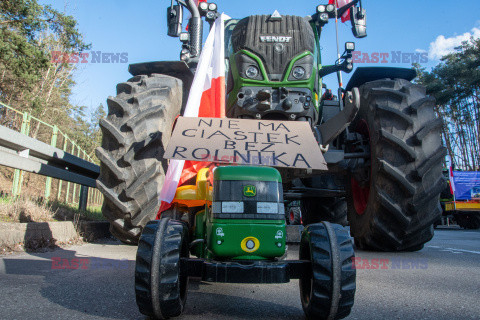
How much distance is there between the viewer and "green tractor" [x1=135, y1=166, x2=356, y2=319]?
5.89 ft

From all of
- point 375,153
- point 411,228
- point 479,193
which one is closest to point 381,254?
point 411,228

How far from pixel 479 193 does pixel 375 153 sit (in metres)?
12.8

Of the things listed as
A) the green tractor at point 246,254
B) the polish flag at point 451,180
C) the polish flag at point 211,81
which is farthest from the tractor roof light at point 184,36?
the polish flag at point 451,180

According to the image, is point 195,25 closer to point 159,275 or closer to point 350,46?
point 350,46

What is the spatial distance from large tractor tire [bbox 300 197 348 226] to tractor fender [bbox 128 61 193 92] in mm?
2940

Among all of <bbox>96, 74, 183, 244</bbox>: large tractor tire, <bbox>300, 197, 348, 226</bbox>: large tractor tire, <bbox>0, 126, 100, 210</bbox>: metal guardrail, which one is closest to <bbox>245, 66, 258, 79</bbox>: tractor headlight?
<bbox>96, 74, 183, 244</bbox>: large tractor tire

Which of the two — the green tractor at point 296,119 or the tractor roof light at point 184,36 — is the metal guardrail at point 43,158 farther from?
the tractor roof light at point 184,36

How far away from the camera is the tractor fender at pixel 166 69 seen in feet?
14.6

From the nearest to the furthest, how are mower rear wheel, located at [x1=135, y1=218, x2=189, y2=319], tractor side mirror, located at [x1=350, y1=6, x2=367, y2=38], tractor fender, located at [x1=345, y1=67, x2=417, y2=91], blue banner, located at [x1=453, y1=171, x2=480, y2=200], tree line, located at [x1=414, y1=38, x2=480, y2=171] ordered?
1. mower rear wheel, located at [x1=135, y1=218, x2=189, y2=319]
2. tractor side mirror, located at [x1=350, y1=6, x2=367, y2=38]
3. tractor fender, located at [x1=345, y1=67, x2=417, y2=91]
4. blue banner, located at [x1=453, y1=171, x2=480, y2=200]
5. tree line, located at [x1=414, y1=38, x2=480, y2=171]

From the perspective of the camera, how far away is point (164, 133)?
3.75 m

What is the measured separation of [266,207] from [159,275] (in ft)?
2.11

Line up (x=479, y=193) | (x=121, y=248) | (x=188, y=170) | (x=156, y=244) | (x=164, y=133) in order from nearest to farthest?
(x=156, y=244)
(x=188, y=170)
(x=164, y=133)
(x=121, y=248)
(x=479, y=193)

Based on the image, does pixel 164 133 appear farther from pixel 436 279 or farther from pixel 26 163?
pixel 436 279

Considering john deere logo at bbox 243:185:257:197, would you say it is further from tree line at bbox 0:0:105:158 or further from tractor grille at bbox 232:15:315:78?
tree line at bbox 0:0:105:158
